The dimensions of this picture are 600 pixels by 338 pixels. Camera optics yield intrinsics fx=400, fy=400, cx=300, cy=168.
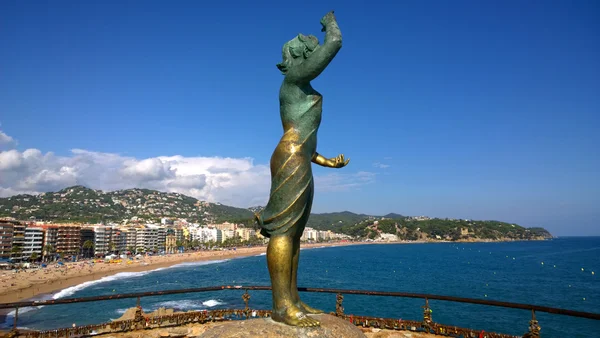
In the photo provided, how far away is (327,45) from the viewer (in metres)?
5.41

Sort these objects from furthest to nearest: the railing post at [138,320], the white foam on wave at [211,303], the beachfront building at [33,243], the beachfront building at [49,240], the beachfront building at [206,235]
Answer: the beachfront building at [206,235] < the beachfront building at [49,240] < the beachfront building at [33,243] < the white foam on wave at [211,303] < the railing post at [138,320]

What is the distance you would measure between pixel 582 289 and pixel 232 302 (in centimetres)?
4267

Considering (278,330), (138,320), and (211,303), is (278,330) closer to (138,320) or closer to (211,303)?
(138,320)

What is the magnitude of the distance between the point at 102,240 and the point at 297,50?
108972 millimetres

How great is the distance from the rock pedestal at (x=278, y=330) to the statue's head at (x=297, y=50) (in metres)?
3.52

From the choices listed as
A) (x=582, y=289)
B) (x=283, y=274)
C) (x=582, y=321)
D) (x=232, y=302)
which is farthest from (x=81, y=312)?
(x=582, y=289)

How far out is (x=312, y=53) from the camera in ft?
18.2

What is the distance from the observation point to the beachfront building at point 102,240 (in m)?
99.0

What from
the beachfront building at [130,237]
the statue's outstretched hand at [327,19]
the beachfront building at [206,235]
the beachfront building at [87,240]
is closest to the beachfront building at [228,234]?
the beachfront building at [206,235]

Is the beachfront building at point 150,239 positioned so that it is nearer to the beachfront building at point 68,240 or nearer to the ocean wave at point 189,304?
the beachfront building at point 68,240

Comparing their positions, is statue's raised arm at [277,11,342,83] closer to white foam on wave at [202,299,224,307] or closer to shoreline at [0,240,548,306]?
white foam on wave at [202,299,224,307]

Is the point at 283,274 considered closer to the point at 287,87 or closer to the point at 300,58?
the point at 287,87

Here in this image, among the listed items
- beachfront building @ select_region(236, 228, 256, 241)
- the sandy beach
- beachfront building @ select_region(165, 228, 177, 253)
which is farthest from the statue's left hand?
beachfront building @ select_region(236, 228, 256, 241)

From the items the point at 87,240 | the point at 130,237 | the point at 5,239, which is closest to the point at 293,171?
the point at 5,239
